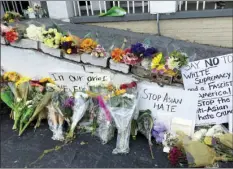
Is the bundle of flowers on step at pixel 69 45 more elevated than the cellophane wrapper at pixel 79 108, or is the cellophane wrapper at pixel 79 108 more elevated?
the bundle of flowers on step at pixel 69 45

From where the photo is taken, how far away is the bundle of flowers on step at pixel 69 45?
3369 mm

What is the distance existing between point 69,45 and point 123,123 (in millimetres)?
1123

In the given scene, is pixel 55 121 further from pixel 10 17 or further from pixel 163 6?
pixel 163 6

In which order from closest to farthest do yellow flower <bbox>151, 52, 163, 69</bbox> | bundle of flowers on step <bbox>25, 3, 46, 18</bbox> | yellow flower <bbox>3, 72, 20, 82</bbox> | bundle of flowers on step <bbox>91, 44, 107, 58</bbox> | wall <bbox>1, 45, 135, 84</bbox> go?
yellow flower <bbox>151, 52, 163, 69</bbox>
bundle of flowers on step <bbox>91, 44, 107, 58</bbox>
wall <bbox>1, 45, 135, 84</bbox>
yellow flower <bbox>3, 72, 20, 82</bbox>
bundle of flowers on step <bbox>25, 3, 46, 18</bbox>

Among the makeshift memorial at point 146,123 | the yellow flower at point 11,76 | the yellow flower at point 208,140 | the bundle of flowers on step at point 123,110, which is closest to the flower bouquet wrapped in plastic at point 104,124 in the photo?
the bundle of flowers on step at point 123,110

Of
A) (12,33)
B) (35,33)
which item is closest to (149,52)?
(35,33)

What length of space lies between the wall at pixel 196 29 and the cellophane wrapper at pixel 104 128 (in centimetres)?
193

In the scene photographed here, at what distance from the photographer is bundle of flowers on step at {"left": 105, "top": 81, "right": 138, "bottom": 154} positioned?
306 centimetres

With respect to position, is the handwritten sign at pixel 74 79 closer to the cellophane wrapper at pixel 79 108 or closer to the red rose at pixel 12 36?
the cellophane wrapper at pixel 79 108

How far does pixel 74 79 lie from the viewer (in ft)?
11.7

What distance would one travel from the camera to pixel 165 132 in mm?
3184

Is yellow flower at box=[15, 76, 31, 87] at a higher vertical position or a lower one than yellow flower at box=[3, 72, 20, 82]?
lower

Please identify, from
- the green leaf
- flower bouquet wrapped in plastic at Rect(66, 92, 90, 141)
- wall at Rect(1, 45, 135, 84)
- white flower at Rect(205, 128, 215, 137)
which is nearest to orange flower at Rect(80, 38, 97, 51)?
wall at Rect(1, 45, 135, 84)

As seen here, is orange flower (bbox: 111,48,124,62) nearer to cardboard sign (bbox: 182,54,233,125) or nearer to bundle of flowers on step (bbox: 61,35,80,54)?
bundle of flowers on step (bbox: 61,35,80,54)
